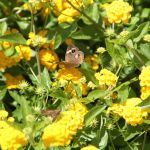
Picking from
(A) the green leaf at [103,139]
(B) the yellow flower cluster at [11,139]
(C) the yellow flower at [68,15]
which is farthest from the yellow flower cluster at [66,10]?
(B) the yellow flower cluster at [11,139]

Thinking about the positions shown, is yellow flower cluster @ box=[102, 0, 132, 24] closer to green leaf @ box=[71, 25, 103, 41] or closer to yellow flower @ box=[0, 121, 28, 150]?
green leaf @ box=[71, 25, 103, 41]

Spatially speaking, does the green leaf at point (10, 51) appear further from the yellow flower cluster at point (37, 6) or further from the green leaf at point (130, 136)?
the green leaf at point (130, 136)

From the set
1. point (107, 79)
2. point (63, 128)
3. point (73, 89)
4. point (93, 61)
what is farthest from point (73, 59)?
point (63, 128)

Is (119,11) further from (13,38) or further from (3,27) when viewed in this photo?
(3,27)

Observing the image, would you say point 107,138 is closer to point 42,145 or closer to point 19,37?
point 42,145

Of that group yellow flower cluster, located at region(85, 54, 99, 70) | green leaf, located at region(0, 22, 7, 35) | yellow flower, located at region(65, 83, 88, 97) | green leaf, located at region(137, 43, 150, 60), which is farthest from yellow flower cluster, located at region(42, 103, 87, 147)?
green leaf, located at region(0, 22, 7, 35)

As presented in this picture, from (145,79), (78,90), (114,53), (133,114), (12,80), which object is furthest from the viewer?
(12,80)
